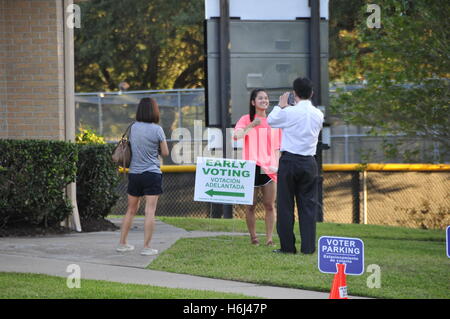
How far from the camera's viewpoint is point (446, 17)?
15203 millimetres

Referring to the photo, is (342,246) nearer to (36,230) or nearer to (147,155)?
(147,155)

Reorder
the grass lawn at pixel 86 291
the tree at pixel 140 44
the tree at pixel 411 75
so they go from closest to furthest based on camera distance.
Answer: the grass lawn at pixel 86 291 < the tree at pixel 411 75 < the tree at pixel 140 44

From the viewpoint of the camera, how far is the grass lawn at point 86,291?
25.0 feet

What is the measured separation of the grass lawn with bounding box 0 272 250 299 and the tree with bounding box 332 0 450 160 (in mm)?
8247

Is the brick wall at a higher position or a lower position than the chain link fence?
higher

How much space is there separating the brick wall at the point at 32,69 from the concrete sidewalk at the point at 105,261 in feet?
6.19

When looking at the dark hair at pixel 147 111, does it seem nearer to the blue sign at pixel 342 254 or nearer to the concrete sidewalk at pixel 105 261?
the concrete sidewalk at pixel 105 261

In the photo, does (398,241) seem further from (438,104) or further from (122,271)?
(122,271)

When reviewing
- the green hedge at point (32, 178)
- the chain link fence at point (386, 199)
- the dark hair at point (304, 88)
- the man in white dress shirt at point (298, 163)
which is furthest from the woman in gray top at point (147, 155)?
the chain link fence at point (386, 199)

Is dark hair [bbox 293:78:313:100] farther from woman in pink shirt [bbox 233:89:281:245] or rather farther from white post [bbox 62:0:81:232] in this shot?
white post [bbox 62:0:81:232]

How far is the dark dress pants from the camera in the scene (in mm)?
10156

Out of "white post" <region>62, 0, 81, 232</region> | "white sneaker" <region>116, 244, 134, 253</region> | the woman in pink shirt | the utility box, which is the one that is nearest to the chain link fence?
the utility box
